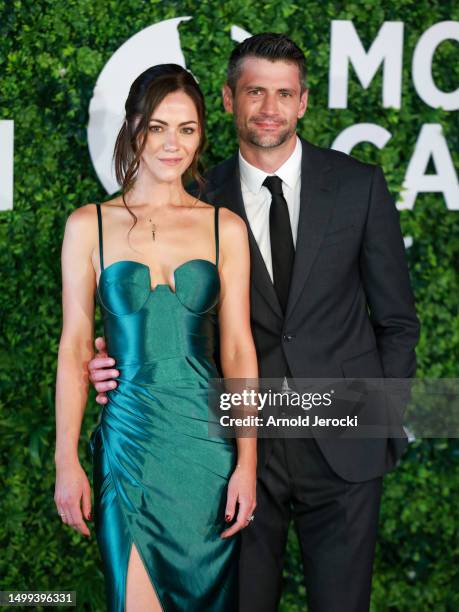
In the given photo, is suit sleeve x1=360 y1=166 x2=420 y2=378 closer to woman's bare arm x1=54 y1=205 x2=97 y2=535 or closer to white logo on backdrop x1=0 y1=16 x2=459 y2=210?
woman's bare arm x1=54 y1=205 x2=97 y2=535

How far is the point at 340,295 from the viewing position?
2857 mm

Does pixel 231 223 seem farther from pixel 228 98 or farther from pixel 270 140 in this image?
pixel 228 98

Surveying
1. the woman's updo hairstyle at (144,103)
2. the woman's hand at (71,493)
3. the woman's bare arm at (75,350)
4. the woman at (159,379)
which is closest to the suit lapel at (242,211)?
the woman at (159,379)

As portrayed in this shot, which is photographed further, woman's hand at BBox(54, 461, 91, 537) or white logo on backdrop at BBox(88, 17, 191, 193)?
white logo on backdrop at BBox(88, 17, 191, 193)

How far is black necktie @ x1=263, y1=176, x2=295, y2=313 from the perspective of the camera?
2840mm

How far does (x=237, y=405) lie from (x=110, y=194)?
1.75 meters

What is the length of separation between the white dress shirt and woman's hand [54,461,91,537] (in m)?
0.90

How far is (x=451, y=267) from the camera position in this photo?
4.02 metres

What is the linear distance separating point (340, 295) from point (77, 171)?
1573 mm

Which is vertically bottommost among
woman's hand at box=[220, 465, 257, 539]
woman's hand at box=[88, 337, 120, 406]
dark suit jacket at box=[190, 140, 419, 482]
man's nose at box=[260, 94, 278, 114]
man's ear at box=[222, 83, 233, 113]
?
woman's hand at box=[220, 465, 257, 539]

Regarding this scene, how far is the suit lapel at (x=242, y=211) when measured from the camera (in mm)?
2801

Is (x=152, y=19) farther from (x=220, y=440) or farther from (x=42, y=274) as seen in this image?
(x=220, y=440)

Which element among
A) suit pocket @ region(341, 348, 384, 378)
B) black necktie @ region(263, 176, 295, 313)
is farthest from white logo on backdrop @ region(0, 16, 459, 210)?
suit pocket @ region(341, 348, 384, 378)

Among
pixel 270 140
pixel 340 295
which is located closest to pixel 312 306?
pixel 340 295
